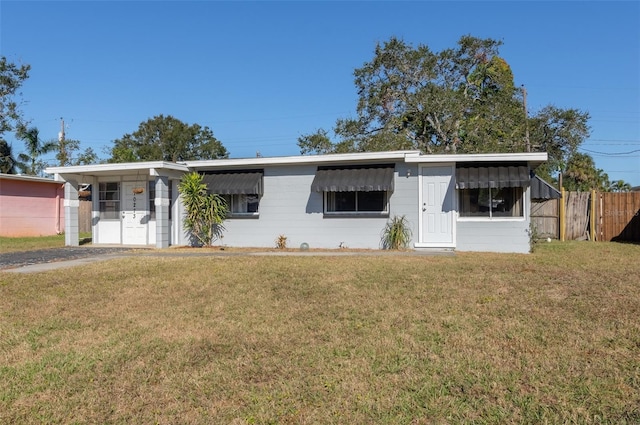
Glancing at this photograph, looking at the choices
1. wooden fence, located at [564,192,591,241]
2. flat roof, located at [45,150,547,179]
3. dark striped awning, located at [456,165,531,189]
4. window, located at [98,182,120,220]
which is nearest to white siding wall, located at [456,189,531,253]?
dark striped awning, located at [456,165,531,189]

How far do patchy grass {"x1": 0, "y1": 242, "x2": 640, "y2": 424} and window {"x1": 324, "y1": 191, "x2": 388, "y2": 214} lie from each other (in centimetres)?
519

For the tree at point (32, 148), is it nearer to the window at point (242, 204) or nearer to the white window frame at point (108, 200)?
the white window frame at point (108, 200)

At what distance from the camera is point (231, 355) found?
4336mm

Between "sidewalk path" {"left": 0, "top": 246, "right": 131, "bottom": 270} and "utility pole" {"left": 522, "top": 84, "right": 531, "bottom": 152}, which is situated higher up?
"utility pole" {"left": 522, "top": 84, "right": 531, "bottom": 152}

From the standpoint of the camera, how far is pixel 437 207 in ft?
40.9

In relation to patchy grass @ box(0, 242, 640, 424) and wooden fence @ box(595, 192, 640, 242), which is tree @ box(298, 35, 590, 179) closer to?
wooden fence @ box(595, 192, 640, 242)

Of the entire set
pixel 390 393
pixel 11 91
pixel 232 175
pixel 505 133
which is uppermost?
pixel 11 91

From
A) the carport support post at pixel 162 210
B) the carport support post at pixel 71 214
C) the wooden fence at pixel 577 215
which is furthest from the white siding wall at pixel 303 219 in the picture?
the wooden fence at pixel 577 215

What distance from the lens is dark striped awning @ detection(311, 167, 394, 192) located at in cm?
1227

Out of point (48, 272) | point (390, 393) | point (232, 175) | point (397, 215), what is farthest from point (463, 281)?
point (232, 175)

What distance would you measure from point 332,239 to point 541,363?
933 centimetres

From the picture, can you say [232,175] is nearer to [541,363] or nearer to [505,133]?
[541,363]

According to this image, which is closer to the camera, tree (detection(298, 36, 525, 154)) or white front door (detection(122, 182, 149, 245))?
white front door (detection(122, 182, 149, 245))

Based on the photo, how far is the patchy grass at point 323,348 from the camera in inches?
130
